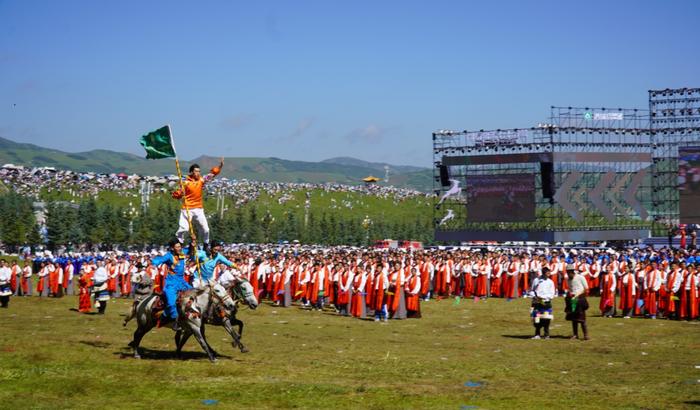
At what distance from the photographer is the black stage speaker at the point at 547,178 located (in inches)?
2680

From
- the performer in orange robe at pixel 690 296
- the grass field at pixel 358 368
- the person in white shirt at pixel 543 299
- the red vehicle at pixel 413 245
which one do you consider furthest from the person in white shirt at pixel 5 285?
the red vehicle at pixel 413 245

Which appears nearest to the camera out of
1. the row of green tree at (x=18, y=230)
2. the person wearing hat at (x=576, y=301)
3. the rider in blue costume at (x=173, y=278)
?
the rider in blue costume at (x=173, y=278)

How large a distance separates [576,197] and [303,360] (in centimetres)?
5361

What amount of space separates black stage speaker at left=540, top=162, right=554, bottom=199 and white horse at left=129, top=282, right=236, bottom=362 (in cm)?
5148

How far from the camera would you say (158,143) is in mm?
19703

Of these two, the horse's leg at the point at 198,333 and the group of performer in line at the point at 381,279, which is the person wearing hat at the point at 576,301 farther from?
the horse's leg at the point at 198,333

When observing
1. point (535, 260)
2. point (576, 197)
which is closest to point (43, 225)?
point (576, 197)

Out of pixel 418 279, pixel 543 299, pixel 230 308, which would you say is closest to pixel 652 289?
pixel 418 279

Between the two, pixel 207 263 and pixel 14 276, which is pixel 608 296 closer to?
pixel 207 263

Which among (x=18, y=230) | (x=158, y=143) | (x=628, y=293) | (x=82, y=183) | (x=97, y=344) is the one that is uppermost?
(x=82, y=183)

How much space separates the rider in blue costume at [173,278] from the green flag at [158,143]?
1.97 meters

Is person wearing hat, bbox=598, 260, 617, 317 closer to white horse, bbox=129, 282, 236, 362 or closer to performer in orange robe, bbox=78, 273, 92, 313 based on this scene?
white horse, bbox=129, 282, 236, 362

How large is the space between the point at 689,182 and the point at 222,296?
158 ft

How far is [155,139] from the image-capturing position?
1975 cm
